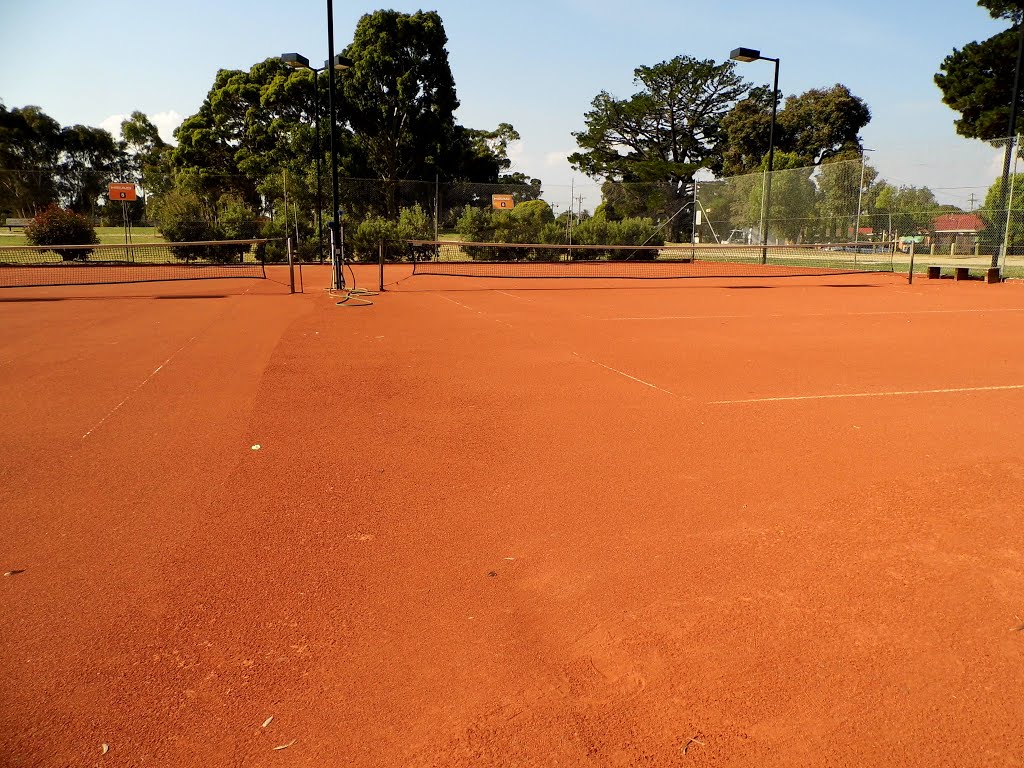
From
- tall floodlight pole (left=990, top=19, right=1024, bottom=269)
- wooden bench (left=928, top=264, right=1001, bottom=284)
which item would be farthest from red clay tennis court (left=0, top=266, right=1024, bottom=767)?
tall floodlight pole (left=990, top=19, right=1024, bottom=269)

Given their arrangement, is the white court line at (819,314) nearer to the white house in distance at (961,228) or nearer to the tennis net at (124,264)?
the white house in distance at (961,228)

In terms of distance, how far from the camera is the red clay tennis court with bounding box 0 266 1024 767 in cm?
225

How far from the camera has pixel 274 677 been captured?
2.48 m

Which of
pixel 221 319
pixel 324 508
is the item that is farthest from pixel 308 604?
pixel 221 319

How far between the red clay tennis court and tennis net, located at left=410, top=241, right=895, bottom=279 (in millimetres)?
15510

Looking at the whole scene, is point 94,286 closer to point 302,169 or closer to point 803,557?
point 803,557

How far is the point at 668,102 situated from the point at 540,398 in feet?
182

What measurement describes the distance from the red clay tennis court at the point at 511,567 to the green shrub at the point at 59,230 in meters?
21.0

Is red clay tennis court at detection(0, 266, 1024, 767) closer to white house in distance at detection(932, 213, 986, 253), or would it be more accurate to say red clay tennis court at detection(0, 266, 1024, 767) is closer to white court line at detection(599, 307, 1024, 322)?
white court line at detection(599, 307, 1024, 322)

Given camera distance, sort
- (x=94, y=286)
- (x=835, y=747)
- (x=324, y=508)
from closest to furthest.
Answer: (x=835, y=747) < (x=324, y=508) < (x=94, y=286)

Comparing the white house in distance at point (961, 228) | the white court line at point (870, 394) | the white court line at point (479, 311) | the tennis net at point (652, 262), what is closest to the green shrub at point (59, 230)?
the tennis net at point (652, 262)

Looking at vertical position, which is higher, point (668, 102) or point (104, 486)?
point (668, 102)

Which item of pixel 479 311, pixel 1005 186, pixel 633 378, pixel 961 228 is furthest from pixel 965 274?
pixel 633 378

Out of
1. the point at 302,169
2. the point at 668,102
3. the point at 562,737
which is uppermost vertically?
the point at 668,102
